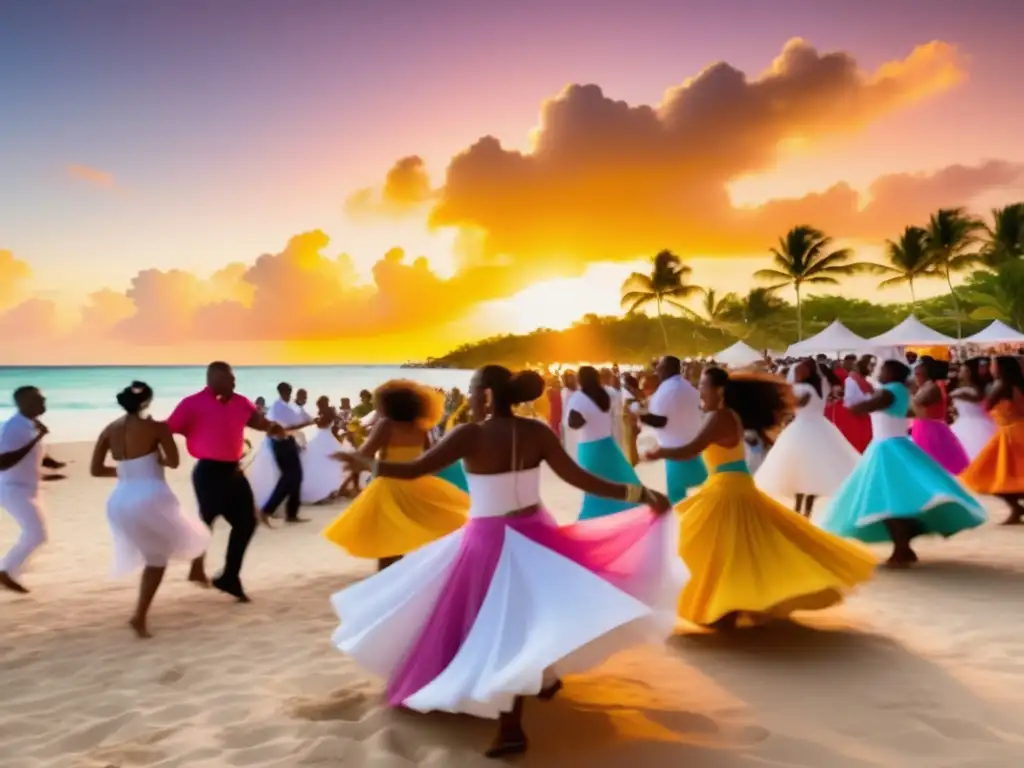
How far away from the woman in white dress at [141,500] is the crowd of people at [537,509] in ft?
0.05

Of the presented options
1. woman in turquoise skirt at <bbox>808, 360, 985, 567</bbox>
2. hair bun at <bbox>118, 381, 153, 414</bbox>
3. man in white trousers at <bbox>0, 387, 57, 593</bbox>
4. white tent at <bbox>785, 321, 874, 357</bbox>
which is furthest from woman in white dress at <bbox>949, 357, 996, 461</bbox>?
white tent at <bbox>785, 321, 874, 357</bbox>

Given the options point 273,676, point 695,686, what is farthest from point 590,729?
point 273,676

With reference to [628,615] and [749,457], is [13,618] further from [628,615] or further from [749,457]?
[749,457]

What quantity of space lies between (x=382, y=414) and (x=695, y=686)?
13.3 feet

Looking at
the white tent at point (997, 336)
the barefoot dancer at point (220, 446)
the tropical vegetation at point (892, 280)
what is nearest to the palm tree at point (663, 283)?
the tropical vegetation at point (892, 280)

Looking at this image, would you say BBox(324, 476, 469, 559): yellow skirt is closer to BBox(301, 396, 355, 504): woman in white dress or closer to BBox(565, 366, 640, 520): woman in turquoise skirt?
BBox(565, 366, 640, 520): woman in turquoise skirt

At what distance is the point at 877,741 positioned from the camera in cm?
443

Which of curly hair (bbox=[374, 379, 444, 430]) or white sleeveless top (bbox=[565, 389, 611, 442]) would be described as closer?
curly hair (bbox=[374, 379, 444, 430])

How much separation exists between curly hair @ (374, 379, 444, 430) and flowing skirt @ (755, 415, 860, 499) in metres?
4.73

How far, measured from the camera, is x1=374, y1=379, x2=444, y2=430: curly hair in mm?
8094

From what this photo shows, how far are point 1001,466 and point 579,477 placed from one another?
8.19 m

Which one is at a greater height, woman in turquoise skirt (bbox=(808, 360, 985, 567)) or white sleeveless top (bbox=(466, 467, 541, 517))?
white sleeveless top (bbox=(466, 467, 541, 517))

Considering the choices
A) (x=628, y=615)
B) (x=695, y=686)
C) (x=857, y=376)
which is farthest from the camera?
(x=857, y=376)

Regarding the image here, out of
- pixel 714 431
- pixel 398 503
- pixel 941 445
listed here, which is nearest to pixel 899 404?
pixel 714 431
